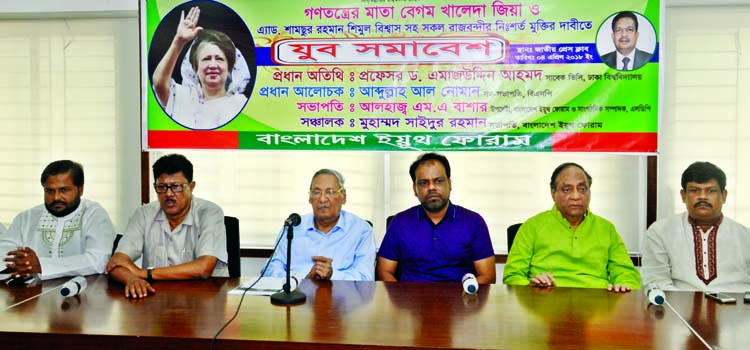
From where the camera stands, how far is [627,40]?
3697mm

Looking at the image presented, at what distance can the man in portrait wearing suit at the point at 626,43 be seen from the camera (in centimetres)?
370

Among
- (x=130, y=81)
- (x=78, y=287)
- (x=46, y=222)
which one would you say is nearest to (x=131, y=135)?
(x=130, y=81)

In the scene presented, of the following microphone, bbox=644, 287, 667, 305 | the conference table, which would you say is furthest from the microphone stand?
microphone, bbox=644, 287, 667, 305

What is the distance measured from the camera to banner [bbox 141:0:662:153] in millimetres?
3729

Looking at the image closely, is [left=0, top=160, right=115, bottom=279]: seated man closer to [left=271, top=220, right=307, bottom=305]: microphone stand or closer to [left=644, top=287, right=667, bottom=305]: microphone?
[left=271, top=220, right=307, bottom=305]: microphone stand

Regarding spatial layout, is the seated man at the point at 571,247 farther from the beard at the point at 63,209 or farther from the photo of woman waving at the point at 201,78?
the beard at the point at 63,209

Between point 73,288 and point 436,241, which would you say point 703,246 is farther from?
point 73,288

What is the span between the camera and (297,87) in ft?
12.9

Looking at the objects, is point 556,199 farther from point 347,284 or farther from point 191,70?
point 191,70

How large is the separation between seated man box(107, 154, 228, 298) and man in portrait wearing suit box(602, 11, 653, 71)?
2.42 m

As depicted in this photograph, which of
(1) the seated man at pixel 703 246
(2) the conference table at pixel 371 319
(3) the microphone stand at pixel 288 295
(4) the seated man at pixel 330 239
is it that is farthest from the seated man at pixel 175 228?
(1) the seated man at pixel 703 246

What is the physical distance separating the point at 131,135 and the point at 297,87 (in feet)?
4.02

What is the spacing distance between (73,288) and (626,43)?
3123 mm

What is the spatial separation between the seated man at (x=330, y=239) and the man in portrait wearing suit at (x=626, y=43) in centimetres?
177
